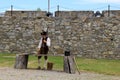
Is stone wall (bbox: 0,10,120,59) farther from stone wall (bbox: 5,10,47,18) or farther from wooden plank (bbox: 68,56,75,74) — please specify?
wooden plank (bbox: 68,56,75,74)

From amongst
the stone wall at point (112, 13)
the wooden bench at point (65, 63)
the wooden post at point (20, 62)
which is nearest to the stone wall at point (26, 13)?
the stone wall at point (112, 13)

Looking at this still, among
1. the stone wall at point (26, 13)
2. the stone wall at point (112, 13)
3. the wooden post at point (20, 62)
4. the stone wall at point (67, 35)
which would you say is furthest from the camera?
the stone wall at point (26, 13)

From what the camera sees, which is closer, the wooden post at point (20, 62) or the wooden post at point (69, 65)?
the wooden post at point (69, 65)

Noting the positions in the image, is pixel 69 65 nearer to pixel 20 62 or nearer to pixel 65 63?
pixel 65 63

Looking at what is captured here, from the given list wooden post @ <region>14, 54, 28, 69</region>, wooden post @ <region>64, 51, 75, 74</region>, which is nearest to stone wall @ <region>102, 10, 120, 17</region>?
wooden post @ <region>14, 54, 28, 69</region>

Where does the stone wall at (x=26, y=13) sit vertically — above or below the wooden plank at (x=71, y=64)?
above

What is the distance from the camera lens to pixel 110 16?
2806cm

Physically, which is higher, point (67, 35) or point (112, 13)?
point (112, 13)

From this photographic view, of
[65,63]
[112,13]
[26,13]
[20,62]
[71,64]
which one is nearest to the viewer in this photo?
[71,64]

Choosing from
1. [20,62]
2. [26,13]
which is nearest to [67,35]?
[26,13]

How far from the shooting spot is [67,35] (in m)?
29.0

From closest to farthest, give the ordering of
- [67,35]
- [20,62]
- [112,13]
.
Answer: [20,62]
[112,13]
[67,35]

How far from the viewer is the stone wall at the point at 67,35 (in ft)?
92.6

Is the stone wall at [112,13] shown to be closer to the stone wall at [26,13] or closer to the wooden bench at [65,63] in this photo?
the stone wall at [26,13]
